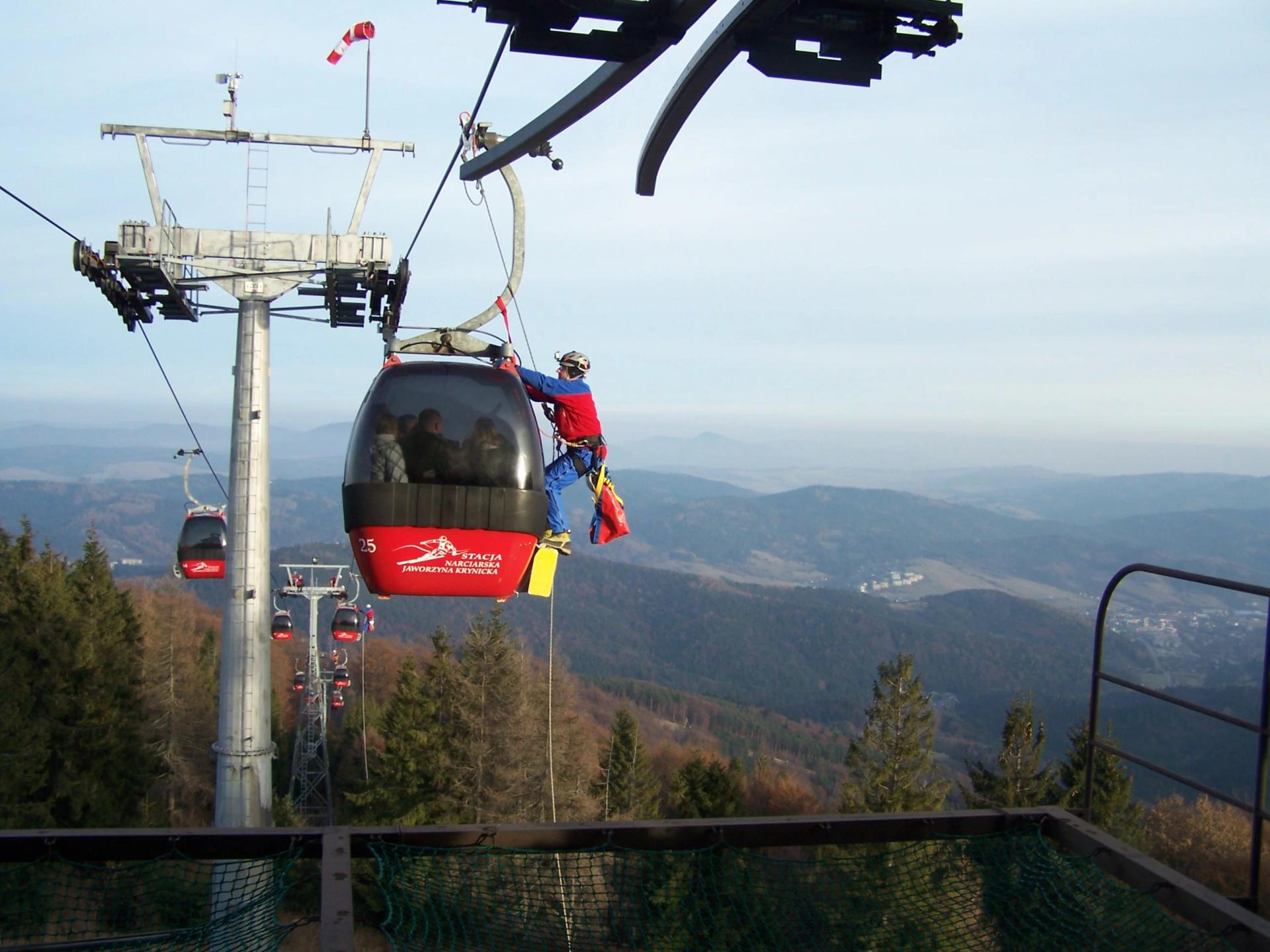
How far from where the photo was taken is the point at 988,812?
5816 millimetres

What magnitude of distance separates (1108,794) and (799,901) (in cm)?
1811

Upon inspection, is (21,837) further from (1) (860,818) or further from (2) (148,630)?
(2) (148,630)

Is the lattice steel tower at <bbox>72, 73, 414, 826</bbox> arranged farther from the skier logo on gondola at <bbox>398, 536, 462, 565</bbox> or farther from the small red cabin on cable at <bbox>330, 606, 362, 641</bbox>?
the small red cabin on cable at <bbox>330, 606, 362, 641</bbox>

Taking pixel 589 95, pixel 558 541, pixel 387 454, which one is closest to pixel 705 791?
pixel 558 541

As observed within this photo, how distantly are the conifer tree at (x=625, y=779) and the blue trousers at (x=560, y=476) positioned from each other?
23655mm

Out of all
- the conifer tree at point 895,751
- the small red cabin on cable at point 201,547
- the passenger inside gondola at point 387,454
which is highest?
the passenger inside gondola at point 387,454

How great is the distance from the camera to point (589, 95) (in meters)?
3.45

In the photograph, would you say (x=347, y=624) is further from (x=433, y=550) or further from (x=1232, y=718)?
(x=1232, y=718)

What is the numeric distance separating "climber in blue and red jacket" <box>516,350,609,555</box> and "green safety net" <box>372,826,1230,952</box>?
89.8 inches

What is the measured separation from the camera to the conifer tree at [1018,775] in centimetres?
2533

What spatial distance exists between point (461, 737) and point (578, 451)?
22.6 metres

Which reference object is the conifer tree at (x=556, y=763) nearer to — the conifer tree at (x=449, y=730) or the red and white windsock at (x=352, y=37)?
the conifer tree at (x=449, y=730)

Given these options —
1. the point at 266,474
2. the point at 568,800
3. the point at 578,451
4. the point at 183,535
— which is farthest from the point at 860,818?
the point at 568,800

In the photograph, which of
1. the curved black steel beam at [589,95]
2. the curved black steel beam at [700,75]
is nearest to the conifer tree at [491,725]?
the curved black steel beam at [589,95]
